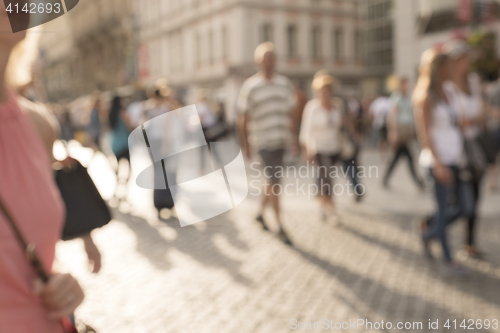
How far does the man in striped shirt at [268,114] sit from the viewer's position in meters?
6.05

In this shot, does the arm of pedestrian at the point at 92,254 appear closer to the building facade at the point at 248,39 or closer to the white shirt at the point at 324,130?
the white shirt at the point at 324,130

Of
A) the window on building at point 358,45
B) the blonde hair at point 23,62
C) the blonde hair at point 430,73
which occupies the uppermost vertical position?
the blonde hair at point 23,62

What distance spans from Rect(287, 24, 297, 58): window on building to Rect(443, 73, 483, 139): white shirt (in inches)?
1190

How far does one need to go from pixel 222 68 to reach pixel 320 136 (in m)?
28.1

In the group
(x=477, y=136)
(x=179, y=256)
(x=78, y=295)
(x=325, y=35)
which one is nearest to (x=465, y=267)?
(x=477, y=136)

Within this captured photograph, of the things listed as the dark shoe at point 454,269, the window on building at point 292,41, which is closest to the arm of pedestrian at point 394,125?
the dark shoe at point 454,269

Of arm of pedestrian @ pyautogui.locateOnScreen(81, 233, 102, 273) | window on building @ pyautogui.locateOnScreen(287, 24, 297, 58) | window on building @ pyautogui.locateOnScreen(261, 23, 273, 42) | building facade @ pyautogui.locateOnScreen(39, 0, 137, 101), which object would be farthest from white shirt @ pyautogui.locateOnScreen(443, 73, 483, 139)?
building facade @ pyautogui.locateOnScreen(39, 0, 137, 101)

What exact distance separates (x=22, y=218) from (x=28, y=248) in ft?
0.24

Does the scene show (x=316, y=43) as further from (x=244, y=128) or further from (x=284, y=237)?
(x=284, y=237)

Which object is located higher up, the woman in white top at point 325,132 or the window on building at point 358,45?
the woman in white top at point 325,132

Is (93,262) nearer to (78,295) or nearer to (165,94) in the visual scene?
(78,295)

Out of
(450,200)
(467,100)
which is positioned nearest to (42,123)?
(450,200)

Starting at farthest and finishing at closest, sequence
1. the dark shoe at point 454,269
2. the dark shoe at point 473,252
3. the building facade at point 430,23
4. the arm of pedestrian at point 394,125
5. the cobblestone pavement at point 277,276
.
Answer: the building facade at point 430,23, the arm of pedestrian at point 394,125, the dark shoe at point 473,252, the dark shoe at point 454,269, the cobblestone pavement at point 277,276

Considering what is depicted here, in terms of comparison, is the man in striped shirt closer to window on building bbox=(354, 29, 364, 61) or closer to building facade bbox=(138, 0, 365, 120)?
building facade bbox=(138, 0, 365, 120)
